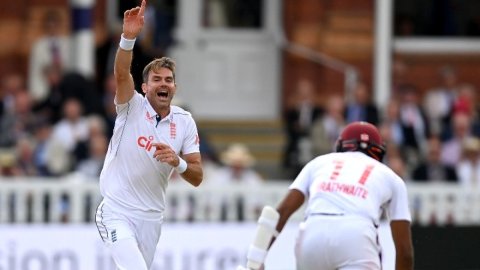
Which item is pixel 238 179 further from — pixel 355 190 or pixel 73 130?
pixel 355 190

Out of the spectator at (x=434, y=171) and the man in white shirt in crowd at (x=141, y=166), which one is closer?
the man in white shirt in crowd at (x=141, y=166)

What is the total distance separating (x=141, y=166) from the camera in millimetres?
11281

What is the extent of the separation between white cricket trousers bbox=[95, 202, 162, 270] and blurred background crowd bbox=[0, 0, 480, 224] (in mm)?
6539

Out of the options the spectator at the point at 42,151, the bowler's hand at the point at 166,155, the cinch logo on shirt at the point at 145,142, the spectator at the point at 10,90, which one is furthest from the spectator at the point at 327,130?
the bowler's hand at the point at 166,155

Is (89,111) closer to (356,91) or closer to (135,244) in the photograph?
(356,91)

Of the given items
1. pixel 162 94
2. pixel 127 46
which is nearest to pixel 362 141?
pixel 162 94

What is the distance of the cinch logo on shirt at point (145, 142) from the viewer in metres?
11.2

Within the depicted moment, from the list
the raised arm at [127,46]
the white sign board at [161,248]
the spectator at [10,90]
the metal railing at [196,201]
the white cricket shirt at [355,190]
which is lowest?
the white sign board at [161,248]

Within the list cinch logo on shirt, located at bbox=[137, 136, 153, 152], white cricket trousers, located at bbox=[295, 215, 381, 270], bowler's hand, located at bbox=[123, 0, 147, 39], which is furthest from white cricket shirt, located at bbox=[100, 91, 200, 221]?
white cricket trousers, located at bbox=[295, 215, 381, 270]

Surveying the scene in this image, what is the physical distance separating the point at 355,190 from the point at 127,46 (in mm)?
1749

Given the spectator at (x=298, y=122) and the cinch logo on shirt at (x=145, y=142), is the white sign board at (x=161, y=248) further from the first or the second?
the cinch logo on shirt at (x=145, y=142)

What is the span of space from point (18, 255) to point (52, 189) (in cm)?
121

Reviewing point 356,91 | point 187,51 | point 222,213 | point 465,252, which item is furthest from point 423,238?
point 187,51

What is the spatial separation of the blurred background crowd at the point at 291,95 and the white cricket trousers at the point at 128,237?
257 inches
